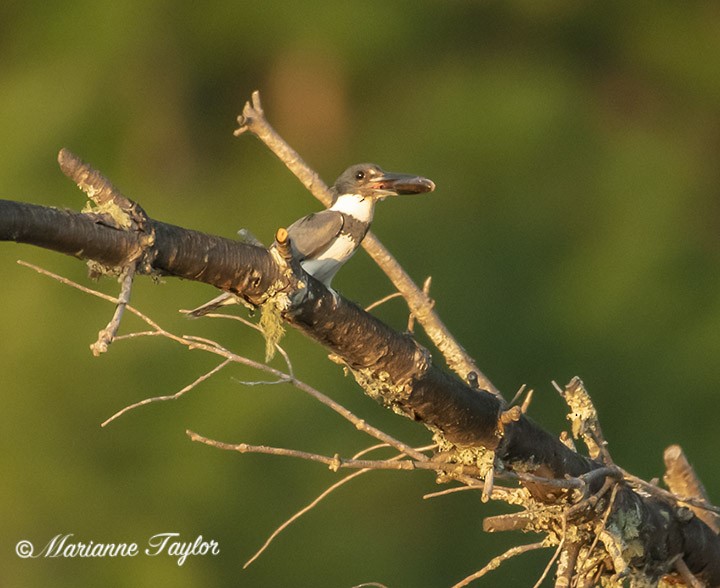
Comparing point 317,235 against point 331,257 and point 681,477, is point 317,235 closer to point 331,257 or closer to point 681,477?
point 331,257

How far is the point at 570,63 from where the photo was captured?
636cm

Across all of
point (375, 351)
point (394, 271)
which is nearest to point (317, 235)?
point (394, 271)

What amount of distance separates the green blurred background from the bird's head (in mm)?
1539

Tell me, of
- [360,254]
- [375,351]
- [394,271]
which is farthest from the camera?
[360,254]

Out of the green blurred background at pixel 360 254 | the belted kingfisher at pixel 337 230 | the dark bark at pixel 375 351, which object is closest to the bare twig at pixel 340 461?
the dark bark at pixel 375 351

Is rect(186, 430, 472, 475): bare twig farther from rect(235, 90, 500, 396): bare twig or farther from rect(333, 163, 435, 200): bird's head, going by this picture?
rect(333, 163, 435, 200): bird's head

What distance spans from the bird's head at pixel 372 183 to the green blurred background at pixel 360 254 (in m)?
1.54

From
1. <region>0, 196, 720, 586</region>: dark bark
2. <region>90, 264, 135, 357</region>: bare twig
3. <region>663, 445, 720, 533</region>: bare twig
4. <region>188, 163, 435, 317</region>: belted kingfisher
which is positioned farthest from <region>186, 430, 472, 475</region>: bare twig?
<region>663, 445, 720, 533</region>: bare twig

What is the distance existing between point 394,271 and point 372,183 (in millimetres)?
274

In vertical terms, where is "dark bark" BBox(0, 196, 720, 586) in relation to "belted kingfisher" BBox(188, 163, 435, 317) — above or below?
below

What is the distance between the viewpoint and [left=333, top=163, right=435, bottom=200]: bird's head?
2553 mm

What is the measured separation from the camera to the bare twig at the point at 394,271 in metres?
2.30

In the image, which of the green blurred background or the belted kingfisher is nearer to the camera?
the belted kingfisher

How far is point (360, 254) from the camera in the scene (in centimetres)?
465
